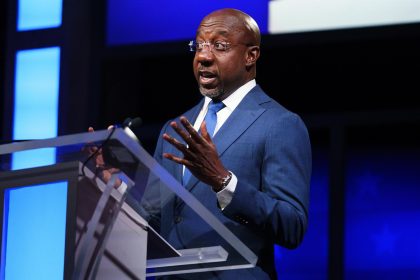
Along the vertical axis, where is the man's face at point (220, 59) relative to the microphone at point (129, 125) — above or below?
above

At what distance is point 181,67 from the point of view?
4.70 m

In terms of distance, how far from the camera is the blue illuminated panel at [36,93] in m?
4.82

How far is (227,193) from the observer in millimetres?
2426

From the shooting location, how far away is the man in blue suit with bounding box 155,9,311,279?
2418mm

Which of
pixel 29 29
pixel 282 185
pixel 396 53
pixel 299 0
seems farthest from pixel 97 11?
pixel 282 185

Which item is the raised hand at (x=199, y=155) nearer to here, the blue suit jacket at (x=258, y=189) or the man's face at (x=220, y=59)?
the blue suit jacket at (x=258, y=189)

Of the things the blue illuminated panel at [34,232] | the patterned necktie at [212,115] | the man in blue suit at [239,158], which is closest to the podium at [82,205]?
the blue illuminated panel at [34,232]

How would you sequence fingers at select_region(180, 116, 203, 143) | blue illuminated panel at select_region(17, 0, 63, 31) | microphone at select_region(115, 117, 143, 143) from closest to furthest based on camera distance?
microphone at select_region(115, 117, 143, 143) → fingers at select_region(180, 116, 203, 143) → blue illuminated panel at select_region(17, 0, 63, 31)

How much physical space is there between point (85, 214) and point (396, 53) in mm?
2466

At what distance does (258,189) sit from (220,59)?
39 cm

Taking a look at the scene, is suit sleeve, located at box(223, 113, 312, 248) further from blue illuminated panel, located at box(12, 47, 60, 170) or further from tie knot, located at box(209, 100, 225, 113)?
blue illuminated panel, located at box(12, 47, 60, 170)

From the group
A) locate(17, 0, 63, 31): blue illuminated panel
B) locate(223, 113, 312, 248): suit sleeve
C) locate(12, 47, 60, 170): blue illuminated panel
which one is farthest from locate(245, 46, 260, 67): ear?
locate(17, 0, 63, 31): blue illuminated panel

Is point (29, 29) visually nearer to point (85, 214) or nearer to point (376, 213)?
point (376, 213)

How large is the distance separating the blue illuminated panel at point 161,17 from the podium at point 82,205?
7.76 ft
